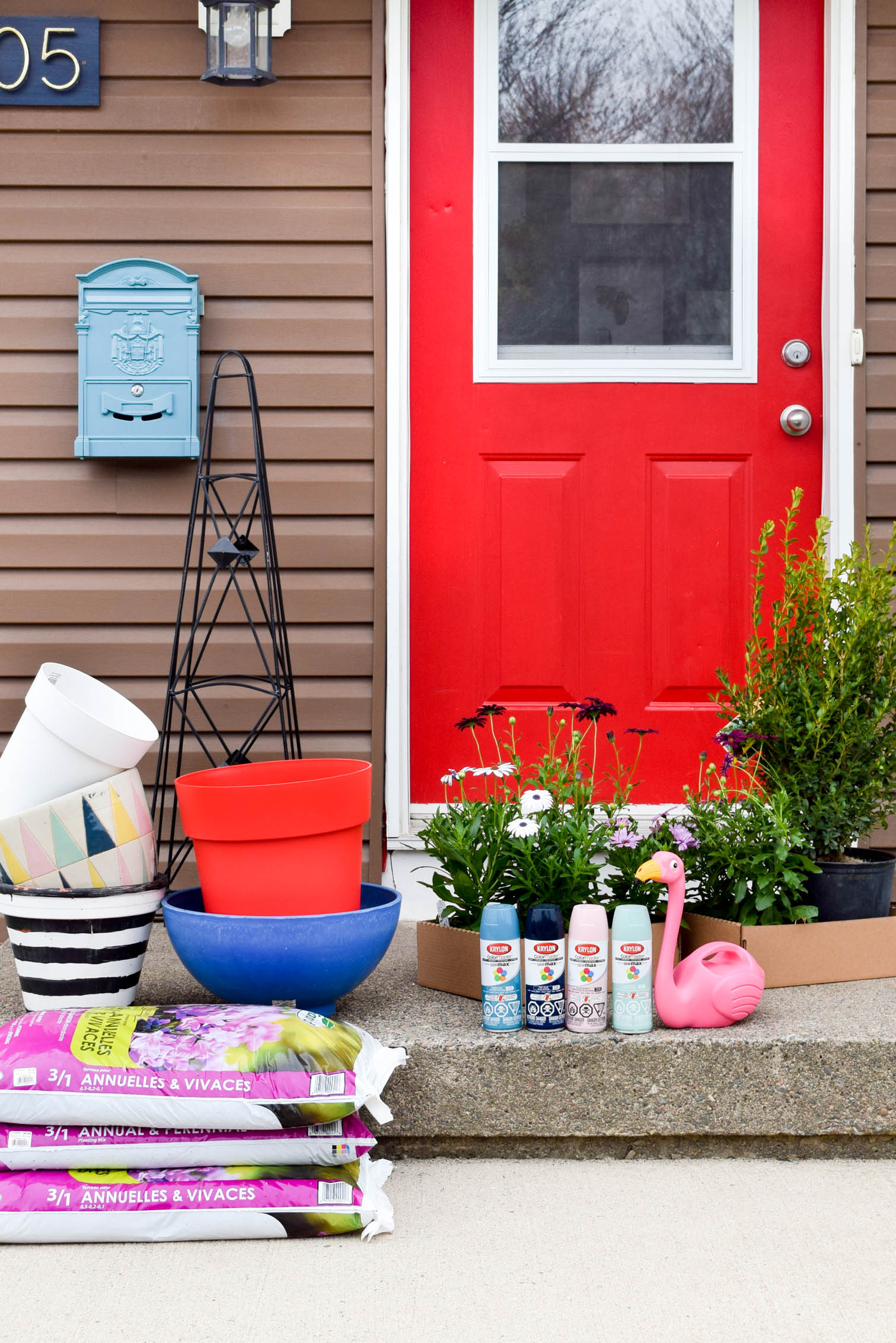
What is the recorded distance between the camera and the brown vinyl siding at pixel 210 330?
255cm

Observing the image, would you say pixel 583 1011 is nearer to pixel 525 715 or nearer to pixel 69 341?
pixel 525 715

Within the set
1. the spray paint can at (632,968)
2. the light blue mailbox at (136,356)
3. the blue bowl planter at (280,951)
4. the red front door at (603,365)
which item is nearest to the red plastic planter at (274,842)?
the blue bowl planter at (280,951)

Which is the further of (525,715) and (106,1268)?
(525,715)

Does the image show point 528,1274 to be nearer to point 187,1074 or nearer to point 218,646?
point 187,1074

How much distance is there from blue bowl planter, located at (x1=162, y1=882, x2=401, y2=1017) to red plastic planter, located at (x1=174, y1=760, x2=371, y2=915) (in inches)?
1.8

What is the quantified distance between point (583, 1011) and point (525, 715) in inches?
38.8

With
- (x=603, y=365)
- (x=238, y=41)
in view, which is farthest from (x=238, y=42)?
(x=603, y=365)

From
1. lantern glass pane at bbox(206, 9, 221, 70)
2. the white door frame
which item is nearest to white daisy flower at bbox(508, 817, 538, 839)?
the white door frame

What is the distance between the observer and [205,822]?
1.79 m

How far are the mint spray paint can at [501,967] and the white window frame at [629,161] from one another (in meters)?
1.35

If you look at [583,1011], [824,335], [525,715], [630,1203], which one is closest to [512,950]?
[583,1011]

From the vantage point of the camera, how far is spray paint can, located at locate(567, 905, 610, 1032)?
5.69ft

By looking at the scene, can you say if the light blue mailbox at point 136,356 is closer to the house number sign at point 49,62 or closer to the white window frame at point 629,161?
the house number sign at point 49,62

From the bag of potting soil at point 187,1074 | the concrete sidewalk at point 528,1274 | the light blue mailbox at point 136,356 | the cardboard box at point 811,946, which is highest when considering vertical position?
the light blue mailbox at point 136,356
